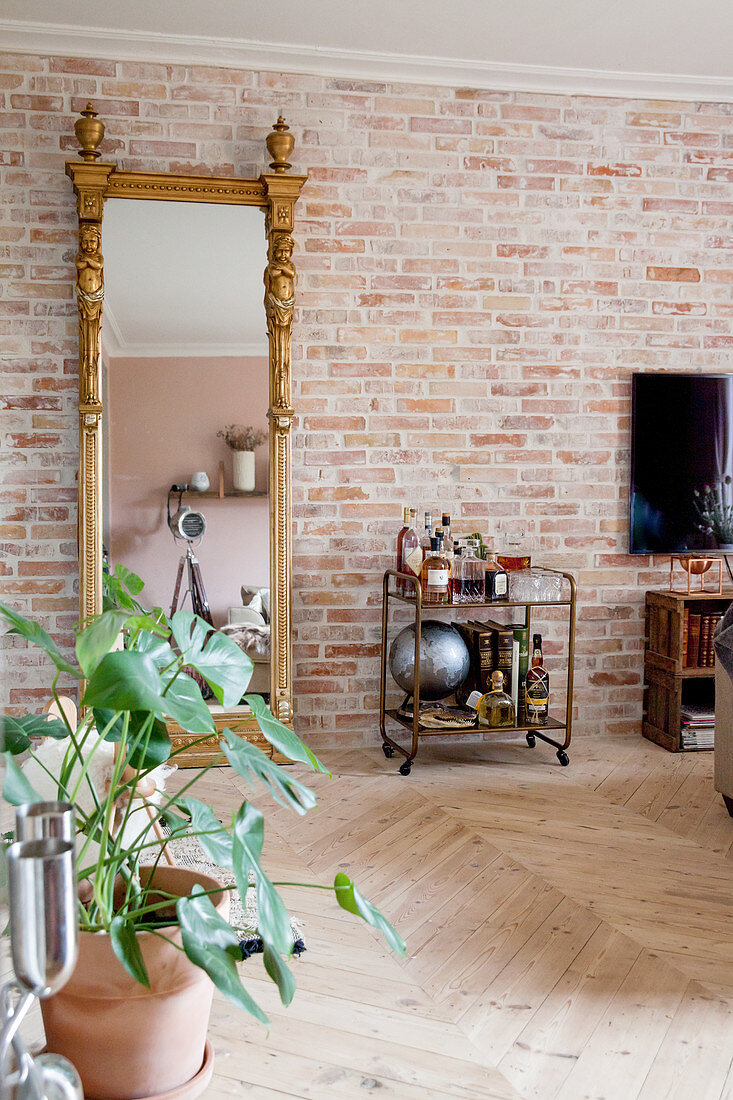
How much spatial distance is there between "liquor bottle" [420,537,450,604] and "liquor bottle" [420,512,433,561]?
0.15 ft

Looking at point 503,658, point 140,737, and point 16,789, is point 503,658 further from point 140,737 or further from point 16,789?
point 16,789

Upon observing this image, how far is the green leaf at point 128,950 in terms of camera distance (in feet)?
3.72

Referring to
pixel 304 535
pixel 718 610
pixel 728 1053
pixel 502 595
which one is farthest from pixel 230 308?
pixel 728 1053

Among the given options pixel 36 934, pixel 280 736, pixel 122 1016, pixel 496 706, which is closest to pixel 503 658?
pixel 496 706

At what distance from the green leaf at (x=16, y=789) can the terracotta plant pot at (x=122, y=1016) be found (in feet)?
0.85

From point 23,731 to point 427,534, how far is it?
8.26 ft

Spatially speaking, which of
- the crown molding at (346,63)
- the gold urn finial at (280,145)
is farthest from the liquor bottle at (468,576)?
the crown molding at (346,63)

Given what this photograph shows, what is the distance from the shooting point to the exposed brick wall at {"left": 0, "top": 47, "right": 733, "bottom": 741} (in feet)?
11.8

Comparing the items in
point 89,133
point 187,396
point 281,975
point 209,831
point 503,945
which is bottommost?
point 503,945

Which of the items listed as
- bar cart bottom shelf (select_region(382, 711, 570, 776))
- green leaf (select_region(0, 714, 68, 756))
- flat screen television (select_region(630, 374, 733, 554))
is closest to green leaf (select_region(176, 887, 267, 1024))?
green leaf (select_region(0, 714, 68, 756))

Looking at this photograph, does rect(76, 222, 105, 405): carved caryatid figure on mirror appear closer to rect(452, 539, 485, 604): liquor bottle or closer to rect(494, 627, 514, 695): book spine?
rect(452, 539, 485, 604): liquor bottle

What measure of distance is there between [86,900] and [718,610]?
3.20m

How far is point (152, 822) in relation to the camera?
4.25 ft

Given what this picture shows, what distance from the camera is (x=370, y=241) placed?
380cm
